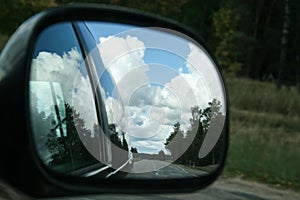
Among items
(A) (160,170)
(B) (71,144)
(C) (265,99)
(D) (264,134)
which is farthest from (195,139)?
(C) (265,99)

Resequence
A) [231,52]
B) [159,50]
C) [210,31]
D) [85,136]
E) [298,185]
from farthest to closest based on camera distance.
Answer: [210,31]
[231,52]
[298,185]
[159,50]
[85,136]

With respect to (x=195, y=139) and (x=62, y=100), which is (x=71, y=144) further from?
(x=195, y=139)

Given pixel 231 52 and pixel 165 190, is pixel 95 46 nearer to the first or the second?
pixel 165 190

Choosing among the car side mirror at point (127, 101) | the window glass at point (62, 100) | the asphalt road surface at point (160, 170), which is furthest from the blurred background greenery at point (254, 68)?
the window glass at point (62, 100)

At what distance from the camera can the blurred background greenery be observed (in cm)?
1042

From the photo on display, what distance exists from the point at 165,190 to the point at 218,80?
30.4 inches

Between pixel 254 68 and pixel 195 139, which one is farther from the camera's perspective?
pixel 254 68

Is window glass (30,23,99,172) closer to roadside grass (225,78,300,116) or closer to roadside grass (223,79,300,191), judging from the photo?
roadside grass (223,79,300,191)

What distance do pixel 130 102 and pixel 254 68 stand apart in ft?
143

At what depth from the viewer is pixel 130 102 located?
2.71 metres

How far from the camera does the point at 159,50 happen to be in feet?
9.36

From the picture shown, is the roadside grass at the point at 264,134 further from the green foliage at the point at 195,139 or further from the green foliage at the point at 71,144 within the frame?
the green foliage at the point at 71,144

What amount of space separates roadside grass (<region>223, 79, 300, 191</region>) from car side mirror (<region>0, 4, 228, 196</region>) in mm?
6109

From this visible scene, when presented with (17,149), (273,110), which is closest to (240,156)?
(17,149)
